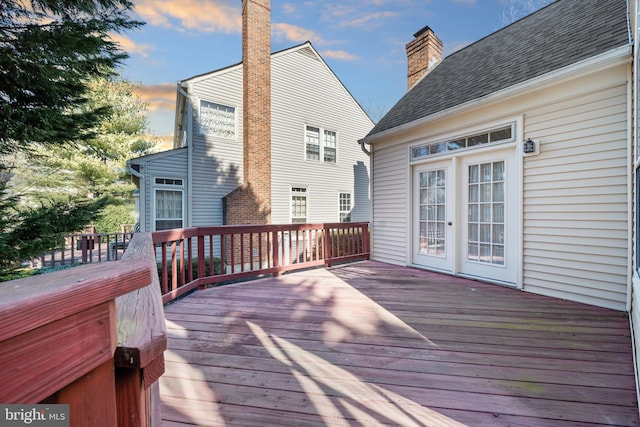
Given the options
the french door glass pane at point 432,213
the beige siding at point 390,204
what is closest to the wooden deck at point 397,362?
the french door glass pane at point 432,213

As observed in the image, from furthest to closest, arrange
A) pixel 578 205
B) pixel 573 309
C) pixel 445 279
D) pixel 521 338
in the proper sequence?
pixel 445 279
pixel 578 205
pixel 573 309
pixel 521 338

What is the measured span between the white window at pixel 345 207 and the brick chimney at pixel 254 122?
133 inches

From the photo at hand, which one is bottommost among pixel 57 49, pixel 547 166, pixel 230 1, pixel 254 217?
pixel 254 217

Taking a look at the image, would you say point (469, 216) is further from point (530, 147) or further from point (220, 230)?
point (220, 230)

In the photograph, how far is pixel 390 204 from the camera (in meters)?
5.96

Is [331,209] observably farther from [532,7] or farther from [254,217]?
[532,7]

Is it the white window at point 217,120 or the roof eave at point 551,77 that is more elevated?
the white window at point 217,120

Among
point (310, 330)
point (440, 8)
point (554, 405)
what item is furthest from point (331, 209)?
point (554, 405)

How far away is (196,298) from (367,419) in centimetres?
269

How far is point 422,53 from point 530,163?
486 centimetres

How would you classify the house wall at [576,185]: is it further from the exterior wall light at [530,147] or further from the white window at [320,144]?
the white window at [320,144]

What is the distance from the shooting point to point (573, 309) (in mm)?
3160

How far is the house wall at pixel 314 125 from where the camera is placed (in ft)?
31.7

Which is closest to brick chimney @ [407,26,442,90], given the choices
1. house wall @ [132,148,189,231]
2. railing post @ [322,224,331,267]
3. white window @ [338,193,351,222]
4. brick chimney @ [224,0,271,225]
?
brick chimney @ [224,0,271,225]
